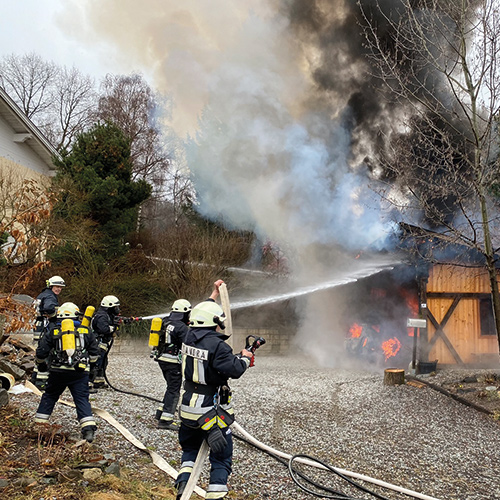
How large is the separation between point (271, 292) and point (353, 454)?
35.0 feet

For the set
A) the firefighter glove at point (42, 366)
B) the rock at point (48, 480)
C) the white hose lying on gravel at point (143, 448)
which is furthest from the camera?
the firefighter glove at point (42, 366)

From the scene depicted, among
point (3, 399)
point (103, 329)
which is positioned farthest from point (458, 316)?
point (3, 399)

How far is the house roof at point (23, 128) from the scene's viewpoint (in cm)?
1758

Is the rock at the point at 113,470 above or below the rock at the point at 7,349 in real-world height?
below

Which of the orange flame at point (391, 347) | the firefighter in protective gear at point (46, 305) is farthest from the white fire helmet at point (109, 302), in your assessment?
the orange flame at point (391, 347)

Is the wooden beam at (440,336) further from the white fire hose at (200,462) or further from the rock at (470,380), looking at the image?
the white fire hose at (200,462)

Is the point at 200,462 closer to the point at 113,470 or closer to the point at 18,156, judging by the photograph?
the point at 113,470

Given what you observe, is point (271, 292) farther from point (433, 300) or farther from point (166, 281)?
point (433, 300)

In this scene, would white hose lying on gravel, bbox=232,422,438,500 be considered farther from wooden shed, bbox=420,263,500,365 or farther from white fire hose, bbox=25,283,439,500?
wooden shed, bbox=420,263,500,365

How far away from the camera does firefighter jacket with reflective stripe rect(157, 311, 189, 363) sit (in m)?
6.14

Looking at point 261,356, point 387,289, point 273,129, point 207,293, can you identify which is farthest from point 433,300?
point 273,129

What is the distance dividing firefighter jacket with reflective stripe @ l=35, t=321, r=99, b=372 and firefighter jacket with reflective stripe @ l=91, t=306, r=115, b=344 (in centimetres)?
277

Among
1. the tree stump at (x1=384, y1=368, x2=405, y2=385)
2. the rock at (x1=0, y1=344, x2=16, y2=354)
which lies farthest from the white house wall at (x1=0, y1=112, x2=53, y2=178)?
the tree stump at (x1=384, y1=368, x2=405, y2=385)

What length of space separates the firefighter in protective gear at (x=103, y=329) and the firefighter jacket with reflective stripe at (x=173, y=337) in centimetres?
221
